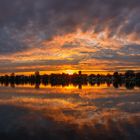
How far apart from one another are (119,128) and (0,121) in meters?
10.4

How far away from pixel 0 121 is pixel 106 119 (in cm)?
955

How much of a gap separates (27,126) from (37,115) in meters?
6.24

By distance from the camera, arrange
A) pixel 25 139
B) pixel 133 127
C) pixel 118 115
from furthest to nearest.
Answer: pixel 118 115 < pixel 133 127 < pixel 25 139

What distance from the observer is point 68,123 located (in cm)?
2577

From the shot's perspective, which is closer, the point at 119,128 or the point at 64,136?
the point at 64,136

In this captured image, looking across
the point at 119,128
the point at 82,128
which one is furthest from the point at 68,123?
the point at 119,128

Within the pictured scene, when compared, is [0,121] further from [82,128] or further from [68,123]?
[82,128]

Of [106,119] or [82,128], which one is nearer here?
[82,128]

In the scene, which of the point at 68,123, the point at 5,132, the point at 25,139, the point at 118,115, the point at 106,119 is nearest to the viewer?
the point at 25,139

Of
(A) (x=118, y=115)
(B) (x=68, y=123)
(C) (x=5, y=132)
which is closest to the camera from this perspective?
(C) (x=5, y=132)

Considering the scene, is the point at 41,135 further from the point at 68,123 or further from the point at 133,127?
the point at 133,127

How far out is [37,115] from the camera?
1204 inches

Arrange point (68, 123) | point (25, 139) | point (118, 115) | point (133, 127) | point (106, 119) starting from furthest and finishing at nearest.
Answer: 1. point (118, 115)
2. point (106, 119)
3. point (68, 123)
4. point (133, 127)
5. point (25, 139)

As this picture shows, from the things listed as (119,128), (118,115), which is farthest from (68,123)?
(118,115)
